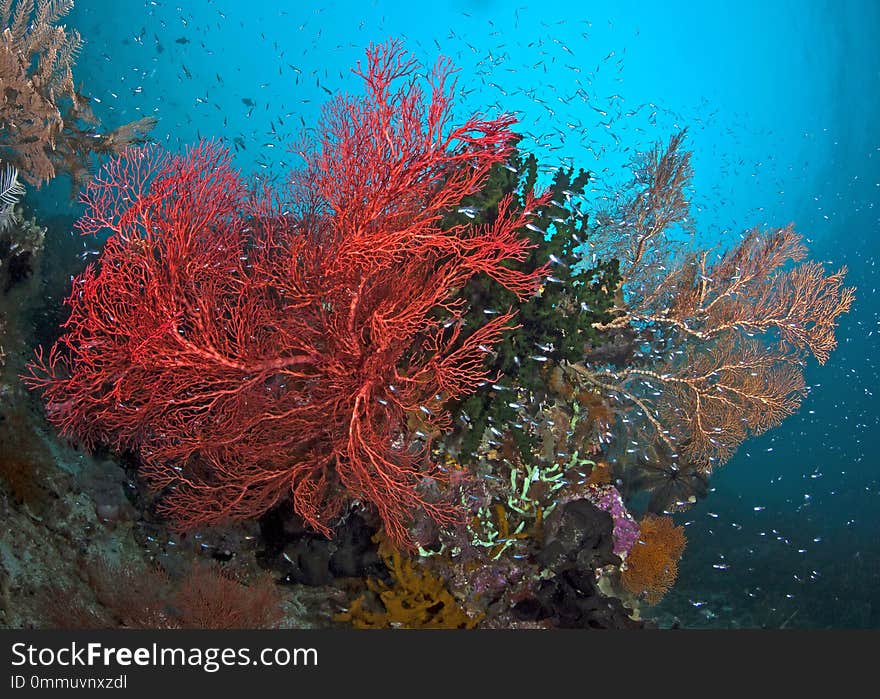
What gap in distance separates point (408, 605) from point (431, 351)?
2.83 meters

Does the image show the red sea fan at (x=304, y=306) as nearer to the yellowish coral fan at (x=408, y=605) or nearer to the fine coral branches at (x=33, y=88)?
the yellowish coral fan at (x=408, y=605)

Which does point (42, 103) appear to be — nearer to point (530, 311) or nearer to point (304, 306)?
point (304, 306)

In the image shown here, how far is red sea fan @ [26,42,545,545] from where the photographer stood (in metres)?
4.31

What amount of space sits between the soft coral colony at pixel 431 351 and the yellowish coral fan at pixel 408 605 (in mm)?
40

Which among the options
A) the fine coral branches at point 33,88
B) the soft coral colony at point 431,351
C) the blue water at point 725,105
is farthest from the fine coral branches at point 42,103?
the blue water at point 725,105

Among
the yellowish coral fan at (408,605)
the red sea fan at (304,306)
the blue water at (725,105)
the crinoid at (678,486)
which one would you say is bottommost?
the yellowish coral fan at (408,605)

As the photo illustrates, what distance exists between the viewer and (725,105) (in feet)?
157

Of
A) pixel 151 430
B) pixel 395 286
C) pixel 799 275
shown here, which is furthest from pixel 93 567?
pixel 799 275

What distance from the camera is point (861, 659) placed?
4.35 m

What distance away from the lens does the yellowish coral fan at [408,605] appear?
5.48 meters

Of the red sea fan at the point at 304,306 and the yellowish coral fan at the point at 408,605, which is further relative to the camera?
the yellowish coral fan at the point at 408,605

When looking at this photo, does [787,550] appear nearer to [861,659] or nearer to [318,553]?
[861,659]

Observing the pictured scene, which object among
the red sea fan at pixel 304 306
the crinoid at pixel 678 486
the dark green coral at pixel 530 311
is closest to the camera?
the red sea fan at pixel 304 306

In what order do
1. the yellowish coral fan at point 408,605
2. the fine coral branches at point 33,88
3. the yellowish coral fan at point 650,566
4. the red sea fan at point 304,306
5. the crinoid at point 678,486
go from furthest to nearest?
1. the crinoid at point 678,486
2. the yellowish coral fan at point 650,566
3. the fine coral branches at point 33,88
4. the yellowish coral fan at point 408,605
5. the red sea fan at point 304,306
